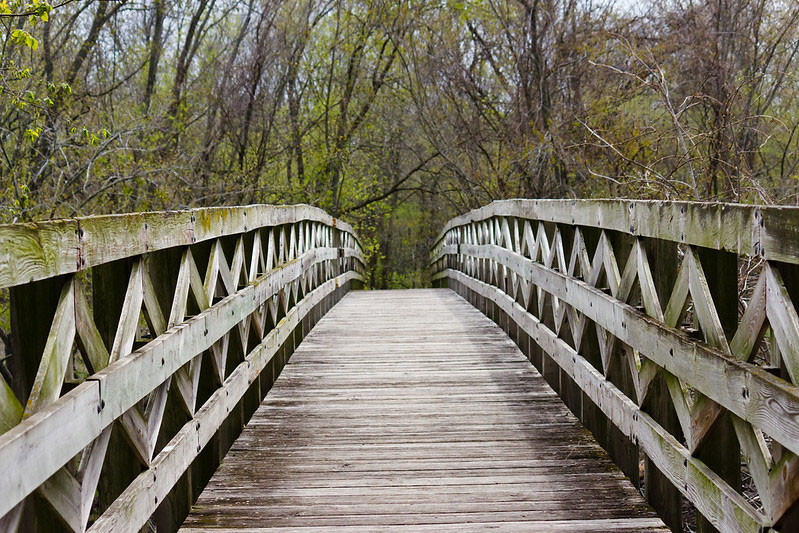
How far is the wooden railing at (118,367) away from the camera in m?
2.04

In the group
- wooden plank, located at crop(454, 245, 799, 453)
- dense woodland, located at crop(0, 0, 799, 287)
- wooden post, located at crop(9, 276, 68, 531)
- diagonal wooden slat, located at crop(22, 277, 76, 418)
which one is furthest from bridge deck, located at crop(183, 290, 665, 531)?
dense woodland, located at crop(0, 0, 799, 287)

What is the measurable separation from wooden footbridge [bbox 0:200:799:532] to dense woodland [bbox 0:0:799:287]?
2191 millimetres

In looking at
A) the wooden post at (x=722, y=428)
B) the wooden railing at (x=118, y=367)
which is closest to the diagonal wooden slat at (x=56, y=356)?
the wooden railing at (x=118, y=367)

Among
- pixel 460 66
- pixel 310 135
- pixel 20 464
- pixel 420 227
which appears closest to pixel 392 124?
pixel 310 135

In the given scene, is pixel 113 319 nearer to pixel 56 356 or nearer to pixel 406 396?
pixel 56 356

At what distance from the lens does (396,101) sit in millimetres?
19453

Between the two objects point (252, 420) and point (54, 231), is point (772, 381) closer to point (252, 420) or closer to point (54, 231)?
point (54, 231)

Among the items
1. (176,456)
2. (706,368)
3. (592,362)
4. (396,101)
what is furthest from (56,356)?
(396,101)

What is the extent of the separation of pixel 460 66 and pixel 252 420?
10.1 metres

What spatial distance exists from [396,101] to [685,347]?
17.1 meters

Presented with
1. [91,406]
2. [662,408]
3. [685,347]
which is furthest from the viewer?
[662,408]

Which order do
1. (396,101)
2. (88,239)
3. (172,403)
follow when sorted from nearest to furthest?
(88,239)
(172,403)
(396,101)

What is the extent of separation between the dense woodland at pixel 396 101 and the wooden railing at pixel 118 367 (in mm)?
2855

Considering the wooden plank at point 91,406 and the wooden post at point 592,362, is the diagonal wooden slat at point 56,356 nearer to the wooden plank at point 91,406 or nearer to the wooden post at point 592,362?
the wooden plank at point 91,406
